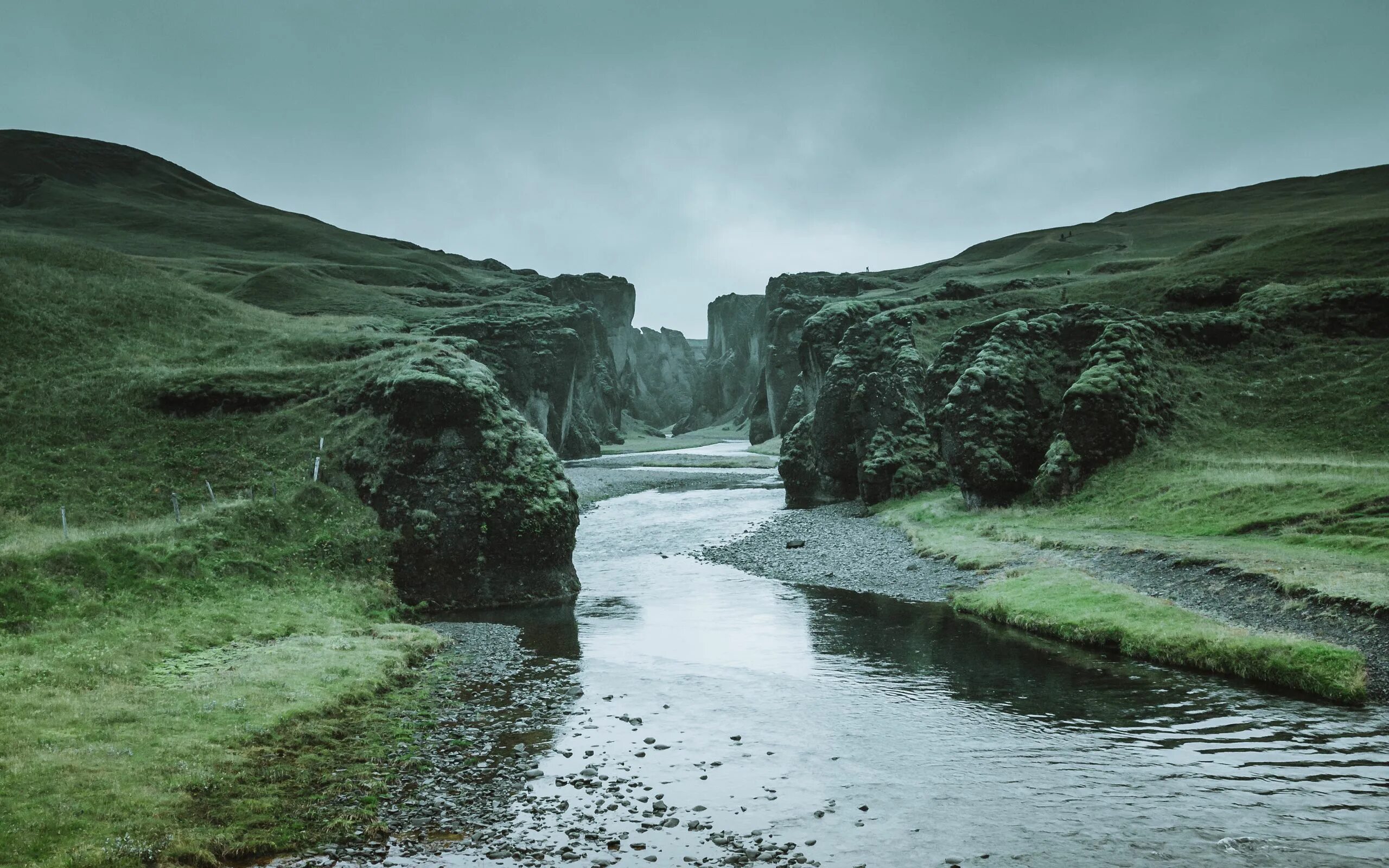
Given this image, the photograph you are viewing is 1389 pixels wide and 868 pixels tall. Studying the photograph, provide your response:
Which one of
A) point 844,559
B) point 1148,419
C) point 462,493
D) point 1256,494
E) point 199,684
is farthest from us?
point 1148,419

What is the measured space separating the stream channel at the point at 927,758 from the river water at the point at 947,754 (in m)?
0.06

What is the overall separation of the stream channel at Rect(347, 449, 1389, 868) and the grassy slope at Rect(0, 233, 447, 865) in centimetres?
520

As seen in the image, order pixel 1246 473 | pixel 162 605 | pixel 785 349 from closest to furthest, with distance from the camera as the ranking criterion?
pixel 162 605, pixel 1246 473, pixel 785 349

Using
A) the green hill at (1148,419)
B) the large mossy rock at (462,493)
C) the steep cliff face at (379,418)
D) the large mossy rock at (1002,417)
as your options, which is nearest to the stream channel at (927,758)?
the large mossy rock at (462,493)

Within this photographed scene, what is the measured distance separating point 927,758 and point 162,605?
25081 mm

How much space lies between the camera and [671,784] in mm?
17203

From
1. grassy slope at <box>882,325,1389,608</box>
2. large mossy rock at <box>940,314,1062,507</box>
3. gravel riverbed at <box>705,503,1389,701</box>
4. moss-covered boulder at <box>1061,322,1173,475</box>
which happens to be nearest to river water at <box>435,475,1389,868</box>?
gravel riverbed at <box>705,503,1389,701</box>

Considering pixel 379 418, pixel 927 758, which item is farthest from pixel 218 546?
pixel 927 758

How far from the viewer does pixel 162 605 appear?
2706 centimetres

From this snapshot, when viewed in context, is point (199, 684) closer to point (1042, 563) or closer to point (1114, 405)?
point (1042, 563)

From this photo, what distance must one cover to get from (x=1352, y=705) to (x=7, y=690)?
3249 cm

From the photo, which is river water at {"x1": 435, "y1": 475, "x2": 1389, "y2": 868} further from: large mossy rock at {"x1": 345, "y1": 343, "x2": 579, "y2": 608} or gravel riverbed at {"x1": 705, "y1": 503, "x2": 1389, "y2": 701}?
large mossy rock at {"x1": 345, "y1": 343, "x2": 579, "y2": 608}

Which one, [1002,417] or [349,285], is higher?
[349,285]

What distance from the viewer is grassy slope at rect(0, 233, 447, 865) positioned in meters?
14.8
